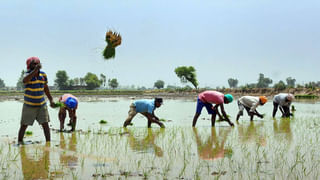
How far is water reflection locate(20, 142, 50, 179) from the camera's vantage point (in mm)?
4910

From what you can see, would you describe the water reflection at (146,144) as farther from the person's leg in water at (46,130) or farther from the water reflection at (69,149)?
the person's leg in water at (46,130)

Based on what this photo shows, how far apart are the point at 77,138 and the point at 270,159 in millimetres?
4980

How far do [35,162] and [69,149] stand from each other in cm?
133

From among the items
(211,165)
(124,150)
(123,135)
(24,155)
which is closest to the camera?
(211,165)

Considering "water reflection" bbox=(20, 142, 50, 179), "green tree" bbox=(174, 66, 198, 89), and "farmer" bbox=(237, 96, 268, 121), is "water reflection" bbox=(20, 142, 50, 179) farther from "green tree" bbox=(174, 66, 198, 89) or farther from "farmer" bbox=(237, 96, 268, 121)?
"green tree" bbox=(174, 66, 198, 89)

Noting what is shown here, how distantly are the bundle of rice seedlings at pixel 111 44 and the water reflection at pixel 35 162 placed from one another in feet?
14.1

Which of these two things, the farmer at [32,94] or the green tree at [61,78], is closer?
the farmer at [32,94]

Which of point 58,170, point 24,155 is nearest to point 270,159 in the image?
point 58,170

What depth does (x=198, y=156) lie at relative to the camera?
6266 mm

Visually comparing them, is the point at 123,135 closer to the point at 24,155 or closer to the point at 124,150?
the point at 124,150

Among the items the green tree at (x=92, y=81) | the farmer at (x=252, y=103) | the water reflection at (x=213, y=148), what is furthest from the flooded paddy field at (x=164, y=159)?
the green tree at (x=92, y=81)

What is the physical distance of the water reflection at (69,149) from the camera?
18.5 ft

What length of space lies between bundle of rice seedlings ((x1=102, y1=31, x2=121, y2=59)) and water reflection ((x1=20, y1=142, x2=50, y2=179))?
14.1ft

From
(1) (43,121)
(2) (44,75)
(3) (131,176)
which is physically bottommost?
(3) (131,176)
